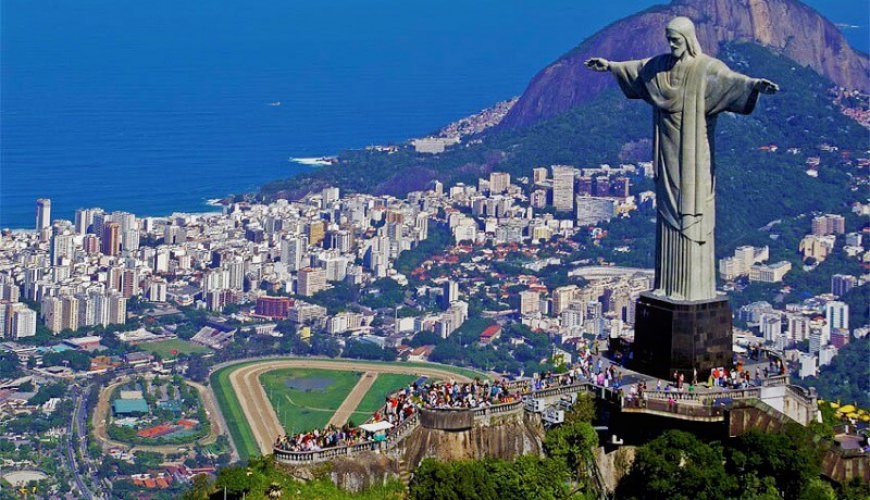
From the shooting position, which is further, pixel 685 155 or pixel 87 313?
pixel 87 313

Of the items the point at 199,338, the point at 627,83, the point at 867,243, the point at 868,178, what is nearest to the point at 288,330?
the point at 199,338

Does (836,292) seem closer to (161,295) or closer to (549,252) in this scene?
(549,252)

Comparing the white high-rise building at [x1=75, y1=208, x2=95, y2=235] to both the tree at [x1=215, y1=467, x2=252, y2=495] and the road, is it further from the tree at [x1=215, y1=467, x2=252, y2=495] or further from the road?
the tree at [x1=215, y1=467, x2=252, y2=495]

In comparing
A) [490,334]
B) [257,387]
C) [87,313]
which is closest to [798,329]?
[490,334]

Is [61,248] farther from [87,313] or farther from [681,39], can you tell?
[681,39]

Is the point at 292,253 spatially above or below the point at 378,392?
above

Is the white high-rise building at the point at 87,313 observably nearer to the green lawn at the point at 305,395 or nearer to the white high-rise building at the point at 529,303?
the green lawn at the point at 305,395

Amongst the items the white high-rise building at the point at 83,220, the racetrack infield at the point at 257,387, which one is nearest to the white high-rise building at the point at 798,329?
the racetrack infield at the point at 257,387

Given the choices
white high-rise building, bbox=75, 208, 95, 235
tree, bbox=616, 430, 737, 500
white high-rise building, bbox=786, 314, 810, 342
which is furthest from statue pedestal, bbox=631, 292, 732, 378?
white high-rise building, bbox=75, 208, 95, 235
